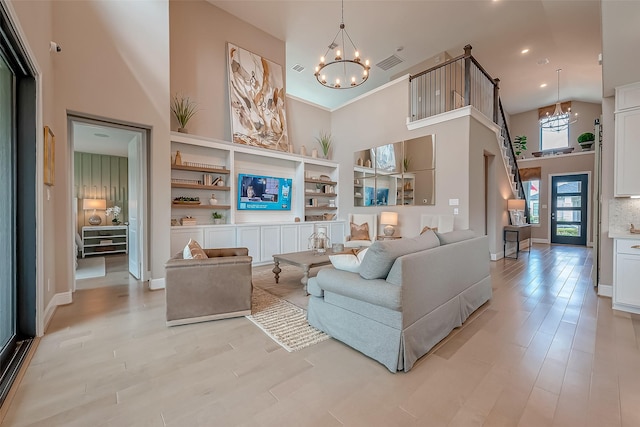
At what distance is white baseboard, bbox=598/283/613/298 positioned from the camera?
3.49 metres

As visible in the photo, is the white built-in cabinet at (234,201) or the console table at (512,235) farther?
the console table at (512,235)

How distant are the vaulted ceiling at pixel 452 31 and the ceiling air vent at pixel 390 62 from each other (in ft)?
0.40

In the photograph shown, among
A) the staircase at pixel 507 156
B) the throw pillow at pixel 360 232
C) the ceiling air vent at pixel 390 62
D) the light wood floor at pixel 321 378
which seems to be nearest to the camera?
the light wood floor at pixel 321 378

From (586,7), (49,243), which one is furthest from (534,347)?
(586,7)

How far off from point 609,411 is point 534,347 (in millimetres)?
723

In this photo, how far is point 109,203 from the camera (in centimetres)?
784

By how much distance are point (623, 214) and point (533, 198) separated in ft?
23.8

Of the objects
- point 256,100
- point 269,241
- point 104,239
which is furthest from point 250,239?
point 104,239

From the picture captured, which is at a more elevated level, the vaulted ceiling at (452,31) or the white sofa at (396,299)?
the vaulted ceiling at (452,31)

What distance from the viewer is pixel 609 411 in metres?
1.53

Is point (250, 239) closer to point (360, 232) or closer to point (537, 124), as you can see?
point (360, 232)

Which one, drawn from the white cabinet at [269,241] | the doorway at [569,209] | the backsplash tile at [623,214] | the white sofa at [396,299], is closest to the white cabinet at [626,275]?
the backsplash tile at [623,214]

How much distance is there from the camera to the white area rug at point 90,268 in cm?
471

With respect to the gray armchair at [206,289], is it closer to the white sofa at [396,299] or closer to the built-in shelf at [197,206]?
the white sofa at [396,299]
